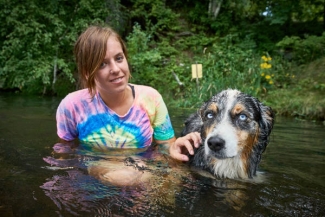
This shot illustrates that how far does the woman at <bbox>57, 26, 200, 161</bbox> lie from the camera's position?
10.8 ft

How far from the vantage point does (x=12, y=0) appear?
1374cm

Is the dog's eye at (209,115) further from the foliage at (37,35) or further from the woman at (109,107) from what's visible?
the foliage at (37,35)

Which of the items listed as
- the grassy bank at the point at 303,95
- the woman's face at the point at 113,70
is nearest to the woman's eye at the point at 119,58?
the woman's face at the point at 113,70

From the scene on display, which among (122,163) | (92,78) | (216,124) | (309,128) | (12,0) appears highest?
(12,0)

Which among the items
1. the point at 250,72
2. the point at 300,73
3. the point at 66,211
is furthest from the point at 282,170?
the point at 300,73

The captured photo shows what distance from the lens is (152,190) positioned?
8.82ft

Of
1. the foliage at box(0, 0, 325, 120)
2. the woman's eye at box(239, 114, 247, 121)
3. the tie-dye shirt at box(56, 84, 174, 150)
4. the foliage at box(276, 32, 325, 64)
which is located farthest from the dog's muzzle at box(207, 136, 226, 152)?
the foliage at box(276, 32, 325, 64)

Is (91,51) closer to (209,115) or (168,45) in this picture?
(209,115)

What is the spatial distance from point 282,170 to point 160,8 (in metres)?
15.3

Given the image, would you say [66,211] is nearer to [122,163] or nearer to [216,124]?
[122,163]

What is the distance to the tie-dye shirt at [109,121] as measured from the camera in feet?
12.1

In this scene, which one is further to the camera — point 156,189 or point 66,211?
point 156,189

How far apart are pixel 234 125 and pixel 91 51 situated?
5.17ft

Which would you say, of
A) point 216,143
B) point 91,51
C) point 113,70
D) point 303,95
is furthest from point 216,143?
point 303,95
